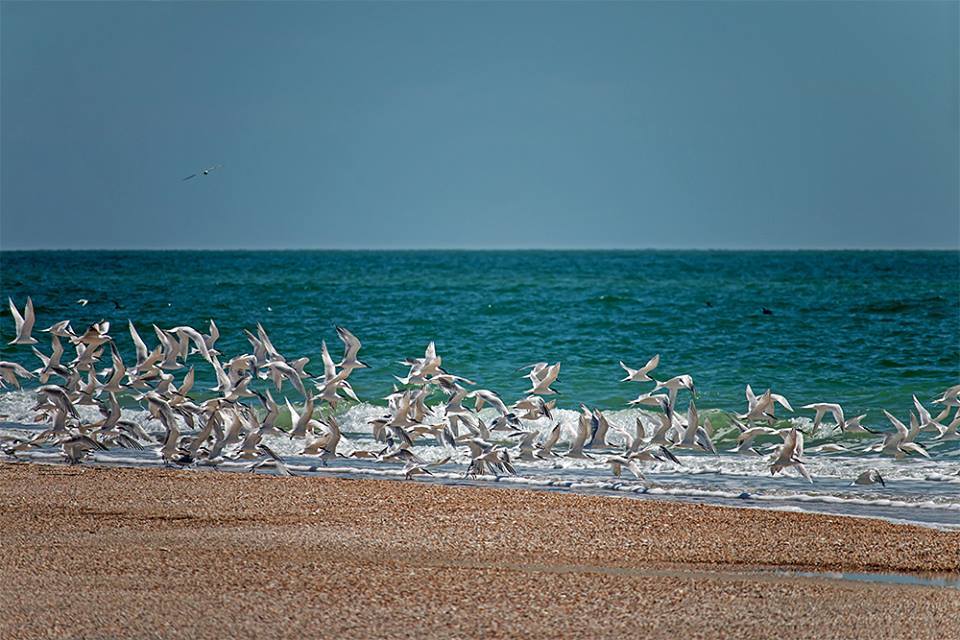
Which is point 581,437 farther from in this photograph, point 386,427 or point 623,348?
point 623,348

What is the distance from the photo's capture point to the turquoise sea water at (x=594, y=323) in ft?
75.4

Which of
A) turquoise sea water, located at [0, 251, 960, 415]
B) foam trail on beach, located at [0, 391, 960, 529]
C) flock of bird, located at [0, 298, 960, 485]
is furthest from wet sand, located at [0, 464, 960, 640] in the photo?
turquoise sea water, located at [0, 251, 960, 415]

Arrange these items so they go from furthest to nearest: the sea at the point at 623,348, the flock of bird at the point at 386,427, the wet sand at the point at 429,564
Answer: the flock of bird at the point at 386,427 → the sea at the point at 623,348 → the wet sand at the point at 429,564

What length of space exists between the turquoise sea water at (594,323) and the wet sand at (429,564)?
29.6ft

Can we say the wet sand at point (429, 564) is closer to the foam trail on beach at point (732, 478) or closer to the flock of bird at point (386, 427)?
the foam trail on beach at point (732, 478)

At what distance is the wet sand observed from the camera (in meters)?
7.79

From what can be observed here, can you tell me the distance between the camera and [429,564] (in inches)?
366

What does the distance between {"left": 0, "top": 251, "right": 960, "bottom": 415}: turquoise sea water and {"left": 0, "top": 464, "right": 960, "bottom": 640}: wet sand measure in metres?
9.03

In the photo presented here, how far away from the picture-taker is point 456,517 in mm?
11070

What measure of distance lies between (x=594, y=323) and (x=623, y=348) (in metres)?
4.78

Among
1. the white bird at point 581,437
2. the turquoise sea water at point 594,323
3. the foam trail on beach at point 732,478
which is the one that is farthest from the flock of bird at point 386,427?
the turquoise sea water at point 594,323

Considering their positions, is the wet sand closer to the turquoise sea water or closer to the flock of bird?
the flock of bird

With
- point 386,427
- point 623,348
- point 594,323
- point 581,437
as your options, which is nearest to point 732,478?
point 581,437

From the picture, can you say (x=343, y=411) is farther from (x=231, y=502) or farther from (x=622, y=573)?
(x=622, y=573)
